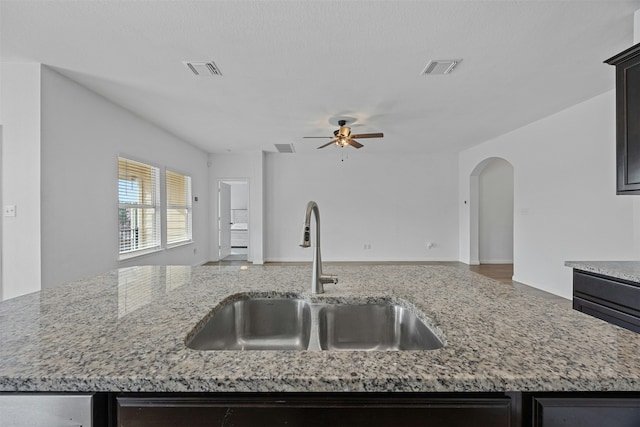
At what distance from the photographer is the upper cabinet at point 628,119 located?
180 centimetres

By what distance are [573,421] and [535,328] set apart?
26cm

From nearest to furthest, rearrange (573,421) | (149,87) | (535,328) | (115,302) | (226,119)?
(573,421)
(535,328)
(115,302)
(149,87)
(226,119)

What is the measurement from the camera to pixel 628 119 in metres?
1.86

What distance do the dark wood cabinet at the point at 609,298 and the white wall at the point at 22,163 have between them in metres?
4.50

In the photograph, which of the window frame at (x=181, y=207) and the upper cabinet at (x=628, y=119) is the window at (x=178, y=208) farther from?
the upper cabinet at (x=628, y=119)

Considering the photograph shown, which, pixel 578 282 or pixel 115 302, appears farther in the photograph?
pixel 578 282

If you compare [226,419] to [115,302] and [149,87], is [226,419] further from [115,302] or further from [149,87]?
[149,87]

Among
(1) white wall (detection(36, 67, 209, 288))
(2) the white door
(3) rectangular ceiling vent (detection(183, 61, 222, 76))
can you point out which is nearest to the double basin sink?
(3) rectangular ceiling vent (detection(183, 61, 222, 76))

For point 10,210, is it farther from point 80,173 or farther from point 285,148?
point 285,148

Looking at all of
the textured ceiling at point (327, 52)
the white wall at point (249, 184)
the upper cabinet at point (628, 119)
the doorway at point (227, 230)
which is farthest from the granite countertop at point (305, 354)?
the doorway at point (227, 230)

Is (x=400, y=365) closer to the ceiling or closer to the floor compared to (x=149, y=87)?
closer to the floor

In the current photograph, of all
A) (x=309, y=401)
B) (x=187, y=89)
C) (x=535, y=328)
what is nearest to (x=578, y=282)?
(x=535, y=328)

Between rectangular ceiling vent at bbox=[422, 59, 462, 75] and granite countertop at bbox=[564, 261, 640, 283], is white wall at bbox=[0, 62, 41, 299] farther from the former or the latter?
granite countertop at bbox=[564, 261, 640, 283]

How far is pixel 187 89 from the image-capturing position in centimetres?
327
